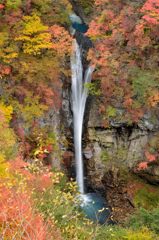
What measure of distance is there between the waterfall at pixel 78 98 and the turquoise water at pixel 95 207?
29.9 inches

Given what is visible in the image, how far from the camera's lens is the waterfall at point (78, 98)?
58.2 feet

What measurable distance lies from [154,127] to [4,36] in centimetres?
804

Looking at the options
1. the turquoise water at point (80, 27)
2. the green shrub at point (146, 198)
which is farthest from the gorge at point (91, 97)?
the turquoise water at point (80, 27)

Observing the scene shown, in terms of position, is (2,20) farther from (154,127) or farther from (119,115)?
(154,127)

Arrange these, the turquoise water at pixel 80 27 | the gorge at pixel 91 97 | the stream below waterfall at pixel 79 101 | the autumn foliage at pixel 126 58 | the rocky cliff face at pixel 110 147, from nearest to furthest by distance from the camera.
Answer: the gorge at pixel 91 97
the autumn foliage at pixel 126 58
the rocky cliff face at pixel 110 147
the stream below waterfall at pixel 79 101
the turquoise water at pixel 80 27

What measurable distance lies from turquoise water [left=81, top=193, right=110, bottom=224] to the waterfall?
76 cm

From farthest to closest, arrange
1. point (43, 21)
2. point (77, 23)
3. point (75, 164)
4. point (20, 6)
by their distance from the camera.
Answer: point (77, 23), point (75, 164), point (43, 21), point (20, 6)

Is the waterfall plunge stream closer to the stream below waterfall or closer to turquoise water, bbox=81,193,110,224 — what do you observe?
the stream below waterfall

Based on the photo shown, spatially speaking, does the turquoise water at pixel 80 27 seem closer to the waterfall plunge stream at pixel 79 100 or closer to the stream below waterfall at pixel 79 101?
the stream below waterfall at pixel 79 101

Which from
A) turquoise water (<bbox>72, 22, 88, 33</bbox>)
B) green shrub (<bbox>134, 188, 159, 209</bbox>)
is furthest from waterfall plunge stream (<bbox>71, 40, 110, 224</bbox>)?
green shrub (<bbox>134, 188, 159, 209</bbox>)

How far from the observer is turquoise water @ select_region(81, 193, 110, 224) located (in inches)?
615

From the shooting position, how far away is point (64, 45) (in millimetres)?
15648

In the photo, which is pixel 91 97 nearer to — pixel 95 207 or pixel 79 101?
pixel 79 101

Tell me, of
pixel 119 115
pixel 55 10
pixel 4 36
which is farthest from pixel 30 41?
pixel 119 115
